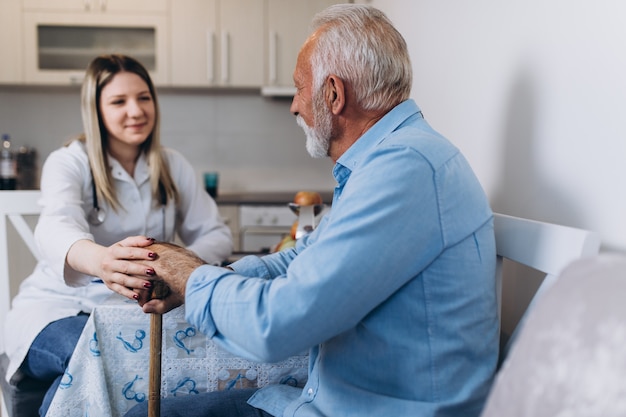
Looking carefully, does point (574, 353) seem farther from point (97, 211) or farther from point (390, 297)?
point (97, 211)

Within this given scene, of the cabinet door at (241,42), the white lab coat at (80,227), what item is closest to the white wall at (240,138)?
the cabinet door at (241,42)

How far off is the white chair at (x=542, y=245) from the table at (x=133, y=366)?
44 cm

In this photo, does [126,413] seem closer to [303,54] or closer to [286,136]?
[303,54]

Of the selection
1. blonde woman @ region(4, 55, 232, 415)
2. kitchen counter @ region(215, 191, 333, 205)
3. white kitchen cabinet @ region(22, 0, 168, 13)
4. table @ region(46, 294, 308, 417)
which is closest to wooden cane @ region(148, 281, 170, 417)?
table @ region(46, 294, 308, 417)

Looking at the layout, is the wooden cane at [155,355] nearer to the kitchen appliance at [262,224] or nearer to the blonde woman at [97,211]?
the blonde woman at [97,211]

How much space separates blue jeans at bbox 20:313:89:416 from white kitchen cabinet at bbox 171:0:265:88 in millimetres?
2362

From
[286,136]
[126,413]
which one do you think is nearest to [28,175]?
[286,136]

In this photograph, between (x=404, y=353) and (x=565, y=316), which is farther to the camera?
(x=404, y=353)

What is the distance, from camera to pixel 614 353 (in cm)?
48

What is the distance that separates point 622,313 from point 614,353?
0.03m

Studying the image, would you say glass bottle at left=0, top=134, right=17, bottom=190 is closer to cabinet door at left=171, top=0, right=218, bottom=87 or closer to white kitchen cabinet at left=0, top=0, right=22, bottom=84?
white kitchen cabinet at left=0, top=0, right=22, bottom=84

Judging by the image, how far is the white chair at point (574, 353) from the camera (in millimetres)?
476

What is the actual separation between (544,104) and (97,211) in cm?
125

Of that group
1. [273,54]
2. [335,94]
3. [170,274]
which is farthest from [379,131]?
[273,54]
